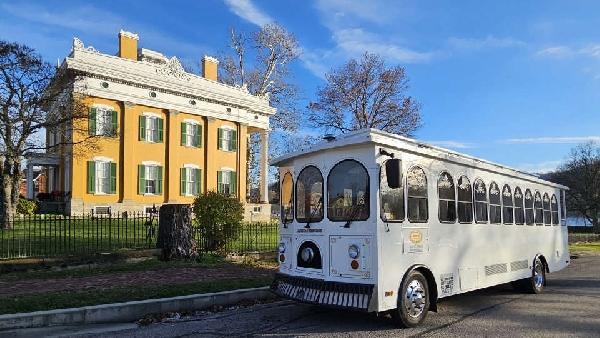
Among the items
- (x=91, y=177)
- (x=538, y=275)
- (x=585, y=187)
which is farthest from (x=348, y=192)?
(x=585, y=187)

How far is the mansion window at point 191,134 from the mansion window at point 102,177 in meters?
4.79

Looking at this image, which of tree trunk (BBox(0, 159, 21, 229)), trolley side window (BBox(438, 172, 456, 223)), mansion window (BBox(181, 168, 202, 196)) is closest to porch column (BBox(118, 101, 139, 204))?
mansion window (BBox(181, 168, 202, 196))

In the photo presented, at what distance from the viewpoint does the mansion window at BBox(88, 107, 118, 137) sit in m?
24.0

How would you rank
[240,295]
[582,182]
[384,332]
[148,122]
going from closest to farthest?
[384,332] < [240,295] < [148,122] < [582,182]

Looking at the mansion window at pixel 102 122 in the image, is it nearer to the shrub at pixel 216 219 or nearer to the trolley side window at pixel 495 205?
the shrub at pixel 216 219

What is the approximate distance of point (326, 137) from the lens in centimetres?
699

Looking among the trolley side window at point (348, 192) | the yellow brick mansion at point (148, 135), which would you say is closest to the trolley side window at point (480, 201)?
the trolley side window at point (348, 192)

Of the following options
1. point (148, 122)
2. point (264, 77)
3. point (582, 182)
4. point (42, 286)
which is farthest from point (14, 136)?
point (582, 182)

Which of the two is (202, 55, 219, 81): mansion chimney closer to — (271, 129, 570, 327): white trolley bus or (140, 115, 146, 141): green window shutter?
(140, 115, 146, 141): green window shutter

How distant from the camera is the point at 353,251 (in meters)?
6.26

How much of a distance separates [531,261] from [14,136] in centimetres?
1874

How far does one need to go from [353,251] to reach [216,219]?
7.95 m

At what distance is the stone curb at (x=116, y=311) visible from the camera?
6621 mm

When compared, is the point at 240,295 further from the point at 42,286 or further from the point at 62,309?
the point at 42,286
